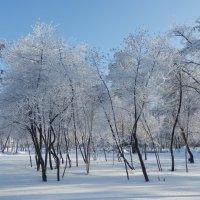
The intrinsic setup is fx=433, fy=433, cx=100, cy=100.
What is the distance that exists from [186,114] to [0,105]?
1996cm

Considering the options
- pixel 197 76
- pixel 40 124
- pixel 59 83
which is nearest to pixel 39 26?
pixel 59 83

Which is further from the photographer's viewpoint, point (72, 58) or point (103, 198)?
point (72, 58)

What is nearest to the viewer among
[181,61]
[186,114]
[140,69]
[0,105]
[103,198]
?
[103,198]

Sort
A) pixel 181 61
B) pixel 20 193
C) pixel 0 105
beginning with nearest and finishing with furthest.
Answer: pixel 20 193
pixel 181 61
pixel 0 105

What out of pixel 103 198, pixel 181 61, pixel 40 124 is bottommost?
pixel 103 198

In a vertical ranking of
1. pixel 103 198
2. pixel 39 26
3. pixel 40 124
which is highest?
pixel 39 26

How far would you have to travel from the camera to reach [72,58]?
26594 millimetres

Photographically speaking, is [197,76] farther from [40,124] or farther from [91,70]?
[40,124]

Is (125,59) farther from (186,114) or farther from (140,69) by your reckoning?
(186,114)

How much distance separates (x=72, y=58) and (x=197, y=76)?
7756 millimetres

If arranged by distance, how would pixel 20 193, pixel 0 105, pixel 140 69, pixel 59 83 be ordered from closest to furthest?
pixel 20 193, pixel 140 69, pixel 59 83, pixel 0 105

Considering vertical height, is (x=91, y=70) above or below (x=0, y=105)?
above

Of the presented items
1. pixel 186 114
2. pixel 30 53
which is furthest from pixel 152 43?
pixel 186 114

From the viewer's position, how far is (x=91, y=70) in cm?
2708
